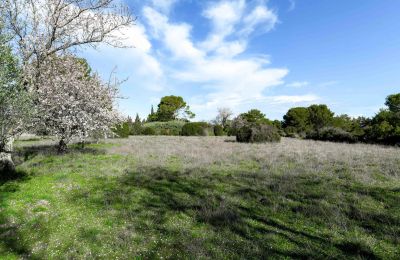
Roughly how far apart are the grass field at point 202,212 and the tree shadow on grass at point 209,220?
0.09 feet

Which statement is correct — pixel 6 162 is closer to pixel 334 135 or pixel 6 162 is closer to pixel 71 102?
pixel 71 102

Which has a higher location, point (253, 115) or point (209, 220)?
point (253, 115)

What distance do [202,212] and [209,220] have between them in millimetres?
536

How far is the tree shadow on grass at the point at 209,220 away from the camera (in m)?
6.31

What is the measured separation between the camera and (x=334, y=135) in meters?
34.0

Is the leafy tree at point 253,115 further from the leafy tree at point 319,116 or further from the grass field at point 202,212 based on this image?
the grass field at point 202,212

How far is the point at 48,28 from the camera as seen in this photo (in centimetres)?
1336

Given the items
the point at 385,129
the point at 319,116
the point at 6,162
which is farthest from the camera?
the point at 319,116

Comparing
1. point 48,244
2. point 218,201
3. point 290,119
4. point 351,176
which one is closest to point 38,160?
point 48,244

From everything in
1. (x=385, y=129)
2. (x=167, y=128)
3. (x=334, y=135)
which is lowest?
(x=334, y=135)

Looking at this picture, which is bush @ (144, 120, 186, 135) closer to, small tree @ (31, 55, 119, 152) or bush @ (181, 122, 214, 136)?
bush @ (181, 122, 214, 136)

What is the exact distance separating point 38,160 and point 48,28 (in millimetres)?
8086

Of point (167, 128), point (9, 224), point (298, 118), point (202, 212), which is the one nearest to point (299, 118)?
point (298, 118)

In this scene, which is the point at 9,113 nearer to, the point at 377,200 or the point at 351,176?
the point at 377,200
